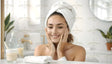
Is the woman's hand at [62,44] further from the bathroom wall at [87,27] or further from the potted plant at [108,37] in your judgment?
the potted plant at [108,37]

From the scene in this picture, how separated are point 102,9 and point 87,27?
0.13m

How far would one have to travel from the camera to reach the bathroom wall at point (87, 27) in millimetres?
949

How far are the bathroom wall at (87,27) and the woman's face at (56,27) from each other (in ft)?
0.23

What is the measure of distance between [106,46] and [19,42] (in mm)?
560

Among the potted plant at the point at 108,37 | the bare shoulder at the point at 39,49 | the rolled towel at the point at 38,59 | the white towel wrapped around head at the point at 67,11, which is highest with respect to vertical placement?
the white towel wrapped around head at the point at 67,11

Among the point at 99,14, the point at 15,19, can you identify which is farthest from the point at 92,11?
the point at 15,19

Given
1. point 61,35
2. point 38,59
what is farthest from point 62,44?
point 38,59

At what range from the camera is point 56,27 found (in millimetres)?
1005

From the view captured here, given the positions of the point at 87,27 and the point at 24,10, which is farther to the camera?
the point at 24,10

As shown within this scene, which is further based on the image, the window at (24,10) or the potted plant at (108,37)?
the window at (24,10)

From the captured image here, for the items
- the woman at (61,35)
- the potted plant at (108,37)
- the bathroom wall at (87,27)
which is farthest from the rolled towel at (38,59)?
the potted plant at (108,37)

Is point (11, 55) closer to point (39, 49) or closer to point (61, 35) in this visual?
point (39, 49)

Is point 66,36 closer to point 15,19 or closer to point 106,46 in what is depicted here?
point 106,46

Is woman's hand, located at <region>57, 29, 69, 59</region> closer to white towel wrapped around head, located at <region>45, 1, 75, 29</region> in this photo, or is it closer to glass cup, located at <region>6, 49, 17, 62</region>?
white towel wrapped around head, located at <region>45, 1, 75, 29</region>
